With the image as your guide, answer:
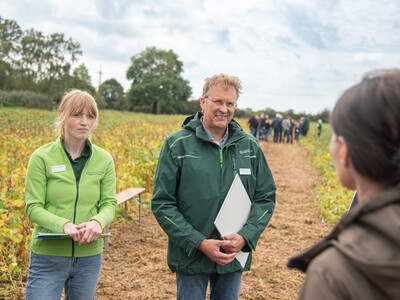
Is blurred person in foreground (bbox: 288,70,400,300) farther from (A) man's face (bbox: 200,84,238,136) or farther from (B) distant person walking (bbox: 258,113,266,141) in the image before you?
(B) distant person walking (bbox: 258,113,266,141)

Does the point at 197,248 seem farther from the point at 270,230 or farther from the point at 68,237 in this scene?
the point at 270,230

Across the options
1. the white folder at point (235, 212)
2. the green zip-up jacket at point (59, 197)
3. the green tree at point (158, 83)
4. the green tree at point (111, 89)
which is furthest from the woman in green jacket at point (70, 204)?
the green tree at point (111, 89)

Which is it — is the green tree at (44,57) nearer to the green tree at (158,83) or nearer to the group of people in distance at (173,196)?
the green tree at (158,83)

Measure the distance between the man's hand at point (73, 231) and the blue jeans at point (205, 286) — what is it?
63 cm

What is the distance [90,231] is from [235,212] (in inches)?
32.8

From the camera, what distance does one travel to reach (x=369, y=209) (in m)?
0.82

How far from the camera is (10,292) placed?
319 cm

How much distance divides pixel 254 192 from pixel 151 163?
491 centimetres

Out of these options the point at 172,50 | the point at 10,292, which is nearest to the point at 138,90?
the point at 172,50

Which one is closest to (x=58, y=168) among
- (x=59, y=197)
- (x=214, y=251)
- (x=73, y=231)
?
(x=59, y=197)

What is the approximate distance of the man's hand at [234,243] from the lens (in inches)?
79.1

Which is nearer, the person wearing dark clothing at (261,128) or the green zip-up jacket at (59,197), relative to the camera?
the green zip-up jacket at (59,197)

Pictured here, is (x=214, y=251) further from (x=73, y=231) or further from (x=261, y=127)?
(x=261, y=127)

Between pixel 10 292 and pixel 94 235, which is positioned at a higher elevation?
pixel 94 235
